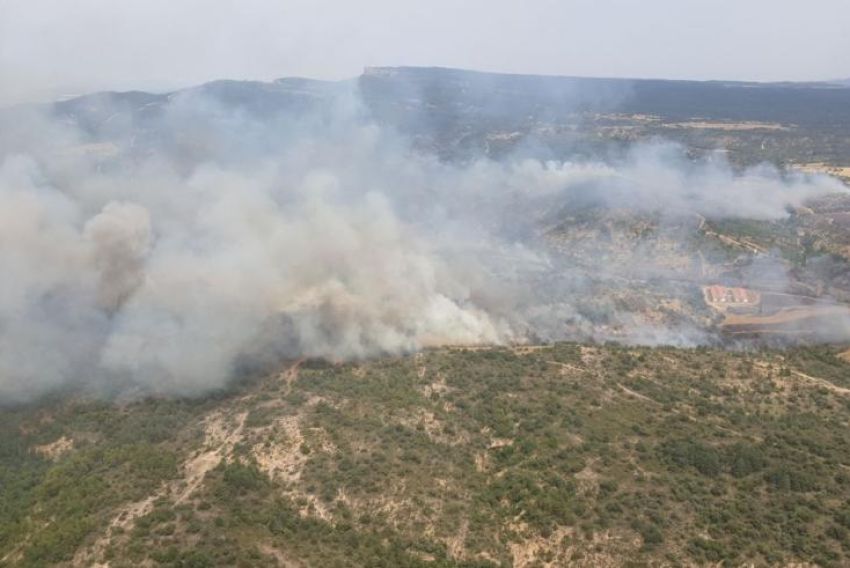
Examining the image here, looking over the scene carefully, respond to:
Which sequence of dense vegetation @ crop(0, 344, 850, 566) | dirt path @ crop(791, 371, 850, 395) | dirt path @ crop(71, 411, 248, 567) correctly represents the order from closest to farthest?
dirt path @ crop(71, 411, 248, 567), dense vegetation @ crop(0, 344, 850, 566), dirt path @ crop(791, 371, 850, 395)

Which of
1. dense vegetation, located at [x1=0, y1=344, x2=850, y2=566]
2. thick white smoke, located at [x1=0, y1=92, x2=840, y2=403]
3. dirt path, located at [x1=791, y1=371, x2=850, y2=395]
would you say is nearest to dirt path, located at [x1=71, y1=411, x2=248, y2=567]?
dense vegetation, located at [x1=0, y1=344, x2=850, y2=566]

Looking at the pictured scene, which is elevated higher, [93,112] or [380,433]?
[93,112]

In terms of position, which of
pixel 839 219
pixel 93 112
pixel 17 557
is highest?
pixel 93 112

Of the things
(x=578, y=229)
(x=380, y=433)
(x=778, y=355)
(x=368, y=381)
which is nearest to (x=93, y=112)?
(x=578, y=229)

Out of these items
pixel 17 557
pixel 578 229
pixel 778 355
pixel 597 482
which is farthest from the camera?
pixel 578 229

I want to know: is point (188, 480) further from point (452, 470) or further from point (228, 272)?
point (228, 272)

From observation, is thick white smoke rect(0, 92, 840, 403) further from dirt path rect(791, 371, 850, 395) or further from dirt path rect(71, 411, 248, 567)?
dirt path rect(791, 371, 850, 395)

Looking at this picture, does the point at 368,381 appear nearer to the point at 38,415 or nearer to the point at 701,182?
the point at 38,415

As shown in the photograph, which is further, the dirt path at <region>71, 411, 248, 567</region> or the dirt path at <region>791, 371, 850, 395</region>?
the dirt path at <region>791, 371, 850, 395</region>
